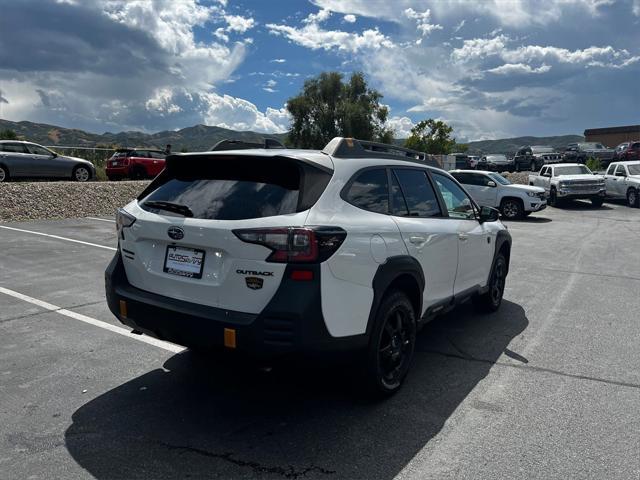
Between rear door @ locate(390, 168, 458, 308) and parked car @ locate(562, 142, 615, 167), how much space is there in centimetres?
3757

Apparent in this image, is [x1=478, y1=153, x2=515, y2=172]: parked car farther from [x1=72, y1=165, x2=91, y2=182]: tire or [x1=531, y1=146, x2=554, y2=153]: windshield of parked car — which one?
[x1=72, y1=165, x2=91, y2=182]: tire

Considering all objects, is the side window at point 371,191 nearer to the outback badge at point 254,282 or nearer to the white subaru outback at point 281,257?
the white subaru outback at point 281,257

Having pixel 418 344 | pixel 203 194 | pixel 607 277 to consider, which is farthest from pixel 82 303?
pixel 607 277

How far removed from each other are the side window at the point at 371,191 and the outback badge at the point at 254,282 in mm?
862

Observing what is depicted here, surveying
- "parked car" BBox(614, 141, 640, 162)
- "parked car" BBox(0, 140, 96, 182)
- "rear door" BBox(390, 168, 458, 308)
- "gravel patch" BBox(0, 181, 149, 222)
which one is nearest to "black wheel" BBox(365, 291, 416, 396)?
"rear door" BBox(390, 168, 458, 308)

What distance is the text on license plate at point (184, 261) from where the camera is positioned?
11.0 ft

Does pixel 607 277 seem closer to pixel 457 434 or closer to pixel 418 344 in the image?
pixel 418 344

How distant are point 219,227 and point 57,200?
14.2m

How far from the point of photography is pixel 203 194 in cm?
354

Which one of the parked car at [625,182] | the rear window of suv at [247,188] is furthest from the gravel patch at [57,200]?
the parked car at [625,182]

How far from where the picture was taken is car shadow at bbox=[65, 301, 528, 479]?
2.96m

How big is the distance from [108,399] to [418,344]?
285cm

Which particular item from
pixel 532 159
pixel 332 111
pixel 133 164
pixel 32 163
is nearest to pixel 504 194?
pixel 133 164

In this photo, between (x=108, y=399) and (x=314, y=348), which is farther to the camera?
(x=108, y=399)
